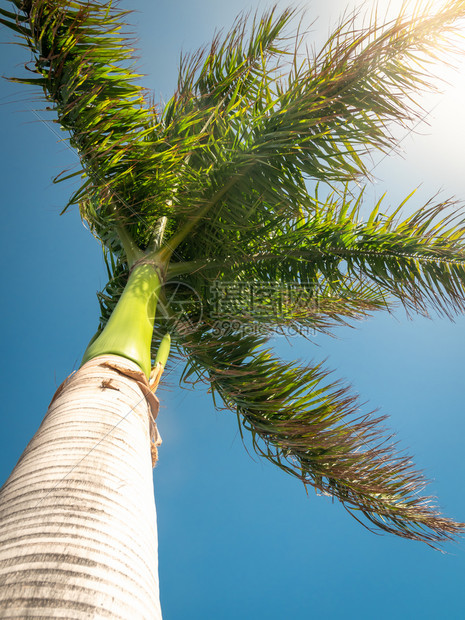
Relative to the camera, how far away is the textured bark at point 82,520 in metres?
1.04

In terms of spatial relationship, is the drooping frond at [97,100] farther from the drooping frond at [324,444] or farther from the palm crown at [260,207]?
the drooping frond at [324,444]

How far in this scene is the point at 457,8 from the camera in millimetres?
3035

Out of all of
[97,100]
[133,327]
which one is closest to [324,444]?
[133,327]

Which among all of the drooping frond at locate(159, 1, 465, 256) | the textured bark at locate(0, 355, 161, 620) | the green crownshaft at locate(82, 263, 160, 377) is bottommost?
the textured bark at locate(0, 355, 161, 620)

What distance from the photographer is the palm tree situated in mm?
2455

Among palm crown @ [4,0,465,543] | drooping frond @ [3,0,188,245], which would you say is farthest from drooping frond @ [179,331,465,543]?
drooping frond @ [3,0,188,245]

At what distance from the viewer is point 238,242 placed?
13.3ft

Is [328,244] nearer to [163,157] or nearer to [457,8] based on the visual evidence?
[163,157]

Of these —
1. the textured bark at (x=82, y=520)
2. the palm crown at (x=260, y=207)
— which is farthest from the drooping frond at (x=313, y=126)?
the textured bark at (x=82, y=520)

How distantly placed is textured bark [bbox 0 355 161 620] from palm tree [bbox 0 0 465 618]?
0.02m

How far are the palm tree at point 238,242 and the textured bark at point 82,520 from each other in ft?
0.07

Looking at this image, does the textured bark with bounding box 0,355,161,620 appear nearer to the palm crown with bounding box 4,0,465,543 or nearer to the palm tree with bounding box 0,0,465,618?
the palm tree with bounding box 0,0,465,618

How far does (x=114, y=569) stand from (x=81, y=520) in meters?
0.19

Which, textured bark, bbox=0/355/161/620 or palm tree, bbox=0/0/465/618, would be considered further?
palm tree, bbox=0/0/465/618
